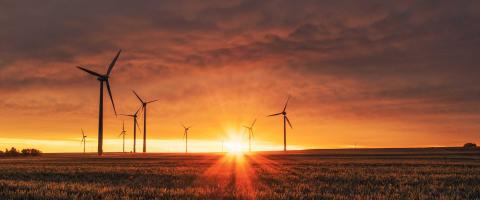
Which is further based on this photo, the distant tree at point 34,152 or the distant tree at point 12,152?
the distant tree at point 34,152

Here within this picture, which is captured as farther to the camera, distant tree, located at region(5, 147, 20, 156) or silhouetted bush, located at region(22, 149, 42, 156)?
silhouetted bush, located at region(22, 149, 42, 156)

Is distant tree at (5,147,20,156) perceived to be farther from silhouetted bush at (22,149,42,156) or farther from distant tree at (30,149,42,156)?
distant tree at (30,149,42,156)

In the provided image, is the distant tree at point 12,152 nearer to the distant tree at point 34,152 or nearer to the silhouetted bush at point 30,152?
the silhouetted bush at point 30,152

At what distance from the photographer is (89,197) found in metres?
Result: 19.2

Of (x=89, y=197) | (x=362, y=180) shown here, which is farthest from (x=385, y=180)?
(x=89, y=197)

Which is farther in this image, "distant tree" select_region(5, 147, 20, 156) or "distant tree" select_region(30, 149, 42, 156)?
"distant tree" select_region(30, 149, 42, 156)

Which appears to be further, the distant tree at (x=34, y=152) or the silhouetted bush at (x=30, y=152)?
the distant tree at (x=34, y=152)

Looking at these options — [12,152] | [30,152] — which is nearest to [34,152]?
[30,152]

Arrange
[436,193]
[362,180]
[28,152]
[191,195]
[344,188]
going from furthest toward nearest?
1. [28,152]
2. [362,180]
3. [344,188]
4. [436,193]
5. [191,195]

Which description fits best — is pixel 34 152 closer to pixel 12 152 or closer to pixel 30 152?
pixel 30 152

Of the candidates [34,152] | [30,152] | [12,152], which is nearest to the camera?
[12,152]

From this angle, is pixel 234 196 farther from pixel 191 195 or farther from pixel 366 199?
pixel 366 199

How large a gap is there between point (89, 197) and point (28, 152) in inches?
5705

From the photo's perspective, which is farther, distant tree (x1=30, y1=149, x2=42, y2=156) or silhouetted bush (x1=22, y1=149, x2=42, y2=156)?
distant tree (x1=30, y1=149, x2=42, y2=156)
